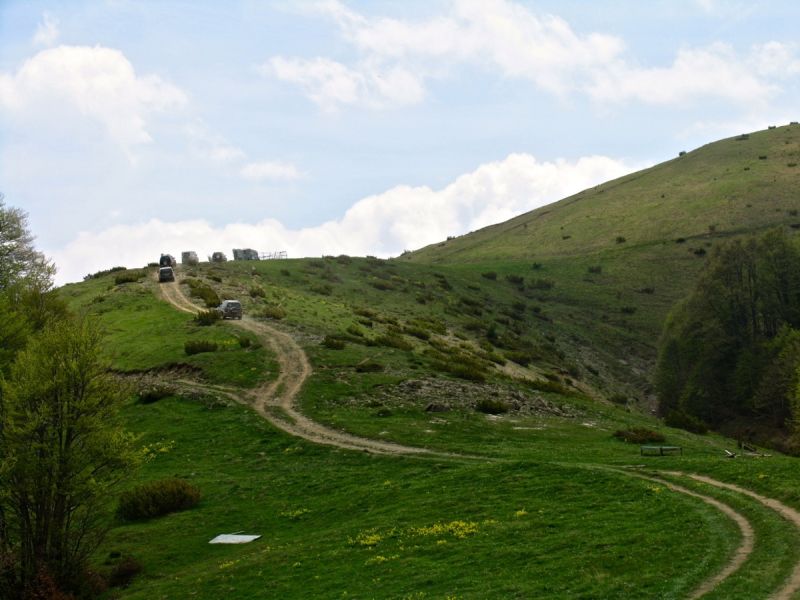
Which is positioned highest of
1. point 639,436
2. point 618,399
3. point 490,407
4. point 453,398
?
point 453,398

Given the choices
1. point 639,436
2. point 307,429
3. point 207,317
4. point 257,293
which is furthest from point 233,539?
point 257,293

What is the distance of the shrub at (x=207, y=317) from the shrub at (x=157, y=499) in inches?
1285

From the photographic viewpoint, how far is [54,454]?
25406mm

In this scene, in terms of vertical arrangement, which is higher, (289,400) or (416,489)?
(289,400)

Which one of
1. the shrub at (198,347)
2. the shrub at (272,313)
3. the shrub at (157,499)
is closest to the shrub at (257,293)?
the shrub at (272,313)

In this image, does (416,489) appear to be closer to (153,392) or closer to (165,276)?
(153,392)

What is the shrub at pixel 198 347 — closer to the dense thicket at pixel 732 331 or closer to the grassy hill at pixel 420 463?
the grassy hill at pixel 420 463

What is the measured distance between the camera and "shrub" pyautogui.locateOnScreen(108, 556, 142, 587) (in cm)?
2575

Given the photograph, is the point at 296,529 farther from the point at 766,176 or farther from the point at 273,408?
the point at 766,176

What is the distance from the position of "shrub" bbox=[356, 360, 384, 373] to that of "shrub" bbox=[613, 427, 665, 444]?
1829 centimetres

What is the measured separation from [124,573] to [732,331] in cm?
6553

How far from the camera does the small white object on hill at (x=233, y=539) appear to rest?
2712 cm

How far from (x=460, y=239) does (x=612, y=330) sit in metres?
93.0

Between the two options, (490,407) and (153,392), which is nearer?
(490,407)
